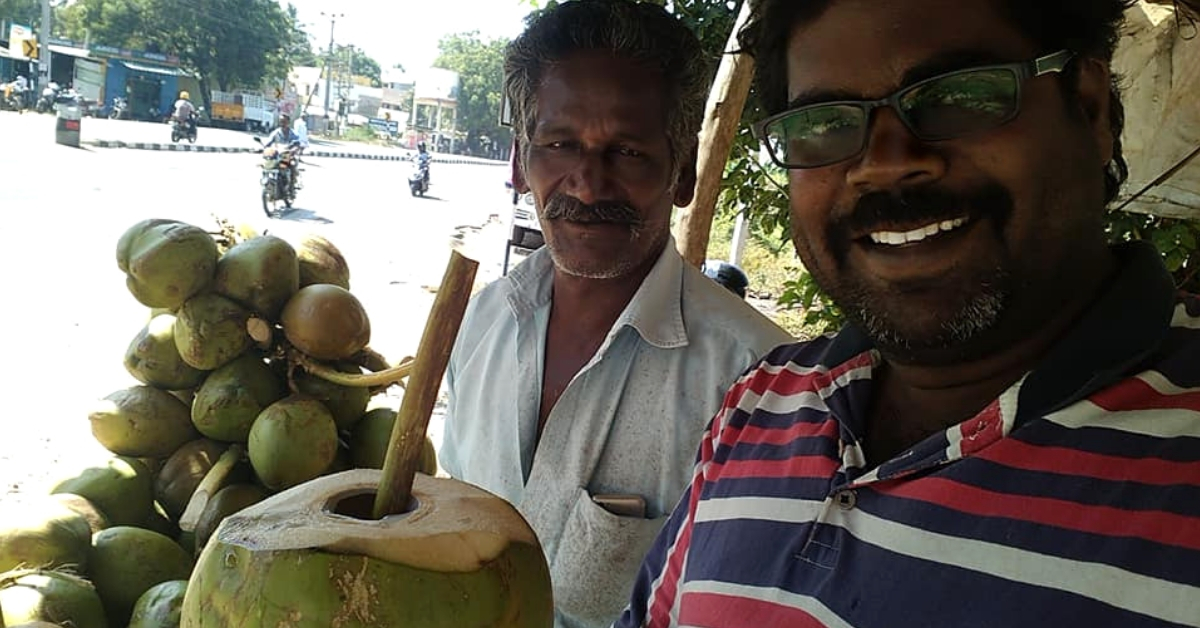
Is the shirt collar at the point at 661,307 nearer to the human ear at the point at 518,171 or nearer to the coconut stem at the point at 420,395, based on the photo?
the human ear at the point at 518,171

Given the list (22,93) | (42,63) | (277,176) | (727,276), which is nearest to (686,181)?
(727,276)

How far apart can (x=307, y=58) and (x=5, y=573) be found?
161ft

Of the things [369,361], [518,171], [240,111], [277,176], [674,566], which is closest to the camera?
[674,566]

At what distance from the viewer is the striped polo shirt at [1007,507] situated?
0.88 m

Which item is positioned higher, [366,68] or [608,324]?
[366,68]

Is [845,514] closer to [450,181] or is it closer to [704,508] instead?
[704,508]

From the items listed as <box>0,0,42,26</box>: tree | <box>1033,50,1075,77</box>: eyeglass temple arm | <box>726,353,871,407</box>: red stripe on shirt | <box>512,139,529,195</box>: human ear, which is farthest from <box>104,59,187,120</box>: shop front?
<box>1033,50,1075,77</box>: eyeglass temple arm

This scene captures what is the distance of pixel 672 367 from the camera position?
1767mm

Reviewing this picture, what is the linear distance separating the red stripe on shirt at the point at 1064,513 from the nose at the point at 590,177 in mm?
941

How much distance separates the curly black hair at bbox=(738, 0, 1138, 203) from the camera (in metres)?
1.14

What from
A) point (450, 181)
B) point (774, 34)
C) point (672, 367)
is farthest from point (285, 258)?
point (450, 181)

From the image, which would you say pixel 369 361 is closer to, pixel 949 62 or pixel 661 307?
pixel 661 307

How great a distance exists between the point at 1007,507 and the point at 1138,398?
0.18m

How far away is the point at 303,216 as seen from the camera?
14172 mm
